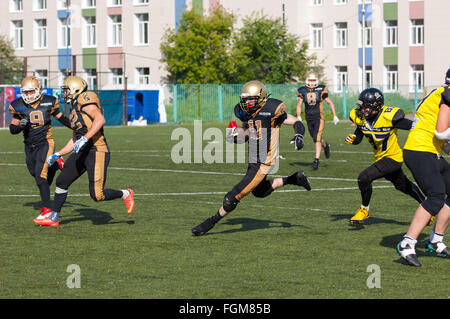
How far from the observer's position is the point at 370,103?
10031 millimetres

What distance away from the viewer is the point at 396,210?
12148 millimetres

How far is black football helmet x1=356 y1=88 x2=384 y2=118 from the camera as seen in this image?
1002 cm

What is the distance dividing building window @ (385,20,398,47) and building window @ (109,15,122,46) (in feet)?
66.7

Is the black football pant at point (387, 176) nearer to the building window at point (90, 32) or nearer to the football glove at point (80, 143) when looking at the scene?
the football glove at point (80, 143)

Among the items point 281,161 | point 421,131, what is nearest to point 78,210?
point 421,131

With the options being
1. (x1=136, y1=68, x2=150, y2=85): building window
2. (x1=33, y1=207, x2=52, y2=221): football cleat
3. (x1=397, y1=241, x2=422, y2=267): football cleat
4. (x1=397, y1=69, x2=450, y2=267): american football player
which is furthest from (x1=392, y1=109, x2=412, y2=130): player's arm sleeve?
(x1=136, y1=68, x2=150, y2=85): building window

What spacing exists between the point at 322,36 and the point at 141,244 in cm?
5346

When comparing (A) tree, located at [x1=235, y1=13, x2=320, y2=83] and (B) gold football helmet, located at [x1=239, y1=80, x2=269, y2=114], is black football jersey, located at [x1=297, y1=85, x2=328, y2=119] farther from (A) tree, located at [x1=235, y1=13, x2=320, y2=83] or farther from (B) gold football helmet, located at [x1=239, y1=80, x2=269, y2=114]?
(A) tree, located at [x1=235, y1=13, x2=320, y2=83]

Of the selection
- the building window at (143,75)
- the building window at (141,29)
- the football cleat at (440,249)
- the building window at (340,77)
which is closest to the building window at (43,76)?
the building window at (143,75)

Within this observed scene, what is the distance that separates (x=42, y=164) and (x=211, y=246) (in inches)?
142

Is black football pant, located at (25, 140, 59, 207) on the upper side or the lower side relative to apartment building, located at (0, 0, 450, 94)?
lower

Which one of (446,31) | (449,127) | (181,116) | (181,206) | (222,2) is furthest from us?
(222,2)

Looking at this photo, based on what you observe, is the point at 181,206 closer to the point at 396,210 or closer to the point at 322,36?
the point at 396,210

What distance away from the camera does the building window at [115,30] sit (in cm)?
6303
